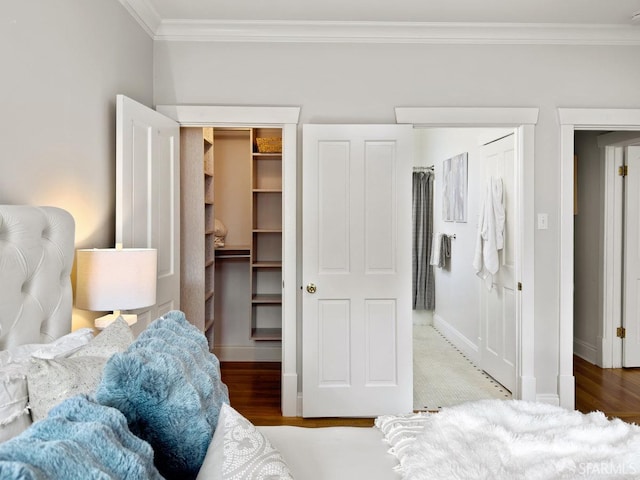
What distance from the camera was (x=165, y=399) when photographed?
1.04 metres

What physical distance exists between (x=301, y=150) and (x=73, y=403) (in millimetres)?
2789

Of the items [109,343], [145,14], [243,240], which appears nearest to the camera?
[109,343]

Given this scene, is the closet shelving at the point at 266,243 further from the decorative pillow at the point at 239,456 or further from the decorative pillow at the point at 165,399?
the decorative pillow at the point at 239,456

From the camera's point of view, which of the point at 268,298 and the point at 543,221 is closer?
the point at 543,221

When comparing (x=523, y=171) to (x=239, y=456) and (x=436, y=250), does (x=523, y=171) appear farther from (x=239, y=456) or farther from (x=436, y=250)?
(x=239, y=456)

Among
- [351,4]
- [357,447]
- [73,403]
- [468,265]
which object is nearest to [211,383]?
[73,403]

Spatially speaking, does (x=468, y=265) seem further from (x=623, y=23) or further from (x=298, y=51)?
(x=298, y=51)

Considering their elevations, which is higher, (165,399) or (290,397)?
(165,399)

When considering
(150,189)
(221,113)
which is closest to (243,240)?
(221,113)

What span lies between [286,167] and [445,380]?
2318mm

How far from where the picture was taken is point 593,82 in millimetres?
3471

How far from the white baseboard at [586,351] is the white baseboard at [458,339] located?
118 cm

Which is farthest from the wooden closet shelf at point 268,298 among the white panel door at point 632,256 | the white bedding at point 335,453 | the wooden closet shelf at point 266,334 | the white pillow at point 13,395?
the white panel door at point 632,256

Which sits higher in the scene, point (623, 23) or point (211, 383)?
point (623, 23)
